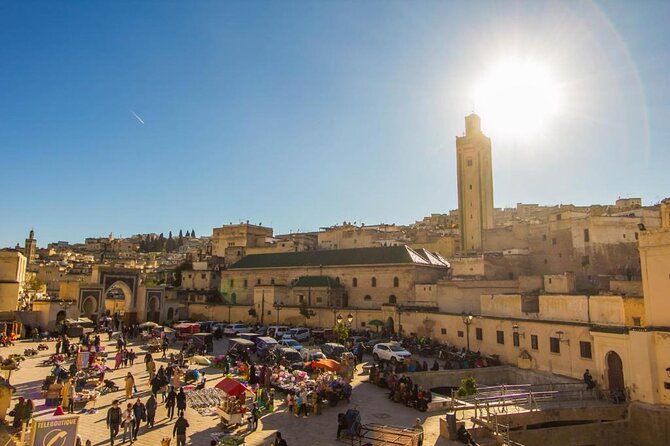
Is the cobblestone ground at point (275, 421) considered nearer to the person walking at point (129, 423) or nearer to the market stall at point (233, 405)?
the person walking at point (129, 423)

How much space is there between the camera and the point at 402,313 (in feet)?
121

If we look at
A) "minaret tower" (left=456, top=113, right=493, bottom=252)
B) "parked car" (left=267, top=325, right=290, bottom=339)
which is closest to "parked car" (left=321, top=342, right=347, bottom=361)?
"parked car" (left=267, top=325, right=290, bottom=339)

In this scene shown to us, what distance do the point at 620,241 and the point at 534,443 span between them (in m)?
27.9

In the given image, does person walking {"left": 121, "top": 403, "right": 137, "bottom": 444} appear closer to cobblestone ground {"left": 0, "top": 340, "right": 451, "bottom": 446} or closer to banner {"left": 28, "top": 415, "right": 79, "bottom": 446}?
cobblestone ground {"left": 0, "top": 340, "right": 451, "bottom": 446}

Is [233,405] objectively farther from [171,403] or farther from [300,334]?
[300,334]

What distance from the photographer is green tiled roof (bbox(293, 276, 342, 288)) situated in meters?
48.4

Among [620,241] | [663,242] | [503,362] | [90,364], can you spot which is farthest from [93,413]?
[620,241]

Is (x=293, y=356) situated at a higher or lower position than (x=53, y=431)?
lower

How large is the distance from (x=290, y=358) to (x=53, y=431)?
16154 millimetres

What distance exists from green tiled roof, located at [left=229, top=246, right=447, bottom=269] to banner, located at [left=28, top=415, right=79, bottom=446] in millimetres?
36609

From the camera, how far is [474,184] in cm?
5656

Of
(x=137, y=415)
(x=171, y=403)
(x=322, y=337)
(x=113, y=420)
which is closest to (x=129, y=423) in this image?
(x=113, y=420)

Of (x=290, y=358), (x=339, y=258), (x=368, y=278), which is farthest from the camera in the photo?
(x=339, y=258)

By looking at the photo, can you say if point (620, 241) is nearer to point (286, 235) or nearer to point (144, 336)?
point (144, 336)
